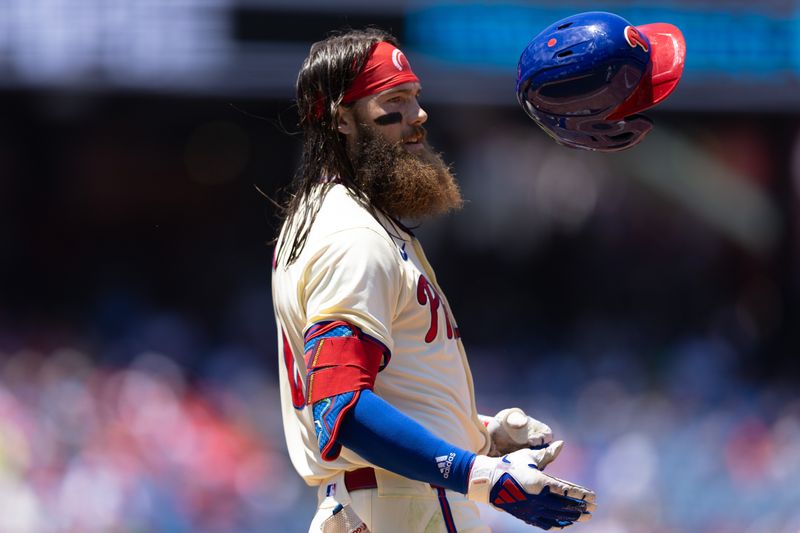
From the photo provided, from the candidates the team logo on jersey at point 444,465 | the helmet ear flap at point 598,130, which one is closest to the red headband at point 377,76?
the helmet ear flap at point 598,130

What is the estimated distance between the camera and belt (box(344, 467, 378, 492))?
9.44 feet

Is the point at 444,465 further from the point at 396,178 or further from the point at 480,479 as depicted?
the point at 396,178

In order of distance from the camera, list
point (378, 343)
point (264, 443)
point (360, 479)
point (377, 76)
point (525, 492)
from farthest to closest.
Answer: point (264, 443) → point (377, 76) → point (360, 479) → point (378, 343) → point (525, 492)

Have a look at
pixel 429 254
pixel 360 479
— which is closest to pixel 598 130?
pixel 360 479

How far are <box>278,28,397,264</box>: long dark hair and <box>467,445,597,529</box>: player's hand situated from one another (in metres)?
0.85

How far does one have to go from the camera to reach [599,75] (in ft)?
10.00

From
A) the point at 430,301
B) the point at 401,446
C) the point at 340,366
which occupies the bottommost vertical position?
the point at 401,446

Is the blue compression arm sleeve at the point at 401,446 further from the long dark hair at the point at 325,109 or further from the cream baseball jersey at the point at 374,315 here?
the long dark hair at the point at 325,109

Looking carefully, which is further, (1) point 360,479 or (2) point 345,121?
(2) point 345,121

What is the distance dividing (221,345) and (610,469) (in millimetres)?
3071

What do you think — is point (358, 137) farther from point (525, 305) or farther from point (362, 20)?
point (525, 305)

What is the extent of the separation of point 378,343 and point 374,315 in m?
0.06

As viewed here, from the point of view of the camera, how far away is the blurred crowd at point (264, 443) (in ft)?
26.3

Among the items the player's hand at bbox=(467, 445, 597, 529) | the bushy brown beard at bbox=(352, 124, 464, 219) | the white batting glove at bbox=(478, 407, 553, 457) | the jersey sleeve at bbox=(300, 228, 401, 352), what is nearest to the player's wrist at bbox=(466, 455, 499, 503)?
the player's hand at bbox=(467, 445, 597, 529)
